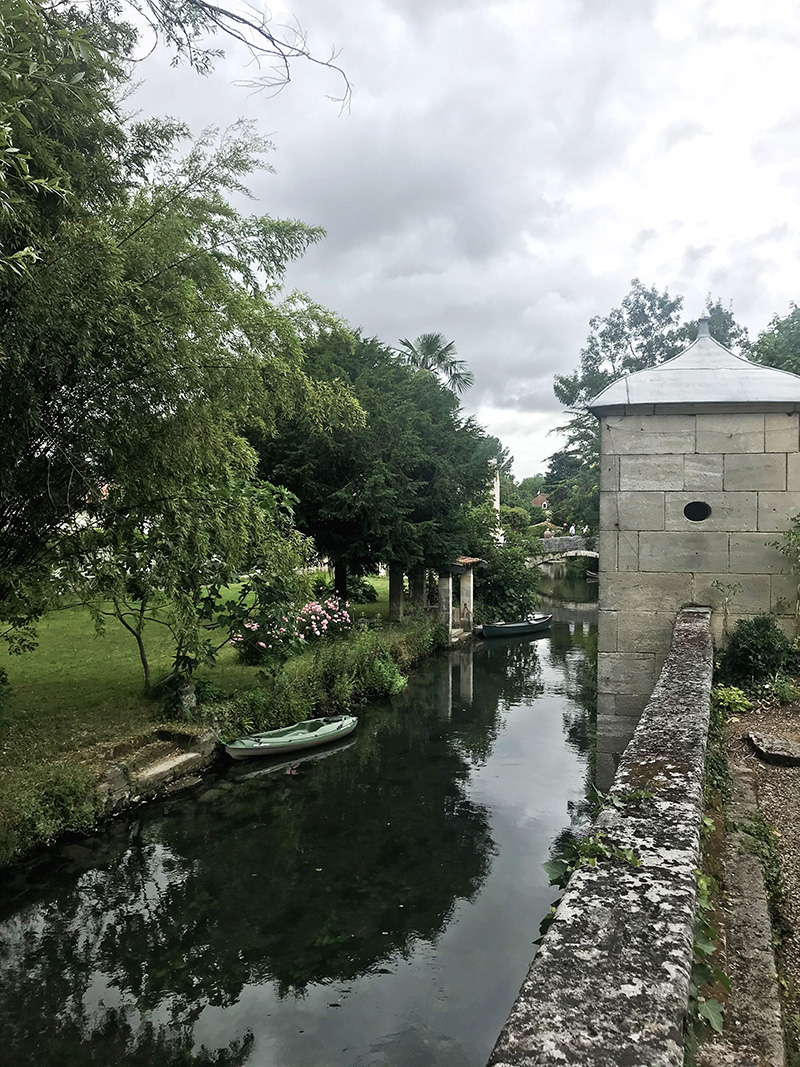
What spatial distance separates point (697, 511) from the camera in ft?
19.7

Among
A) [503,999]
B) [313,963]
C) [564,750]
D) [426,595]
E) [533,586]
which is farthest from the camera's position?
[533,586]

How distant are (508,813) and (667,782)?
6580 millimetres

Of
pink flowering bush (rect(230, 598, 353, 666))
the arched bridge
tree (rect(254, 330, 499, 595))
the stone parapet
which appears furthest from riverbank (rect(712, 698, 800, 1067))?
the arched bridge

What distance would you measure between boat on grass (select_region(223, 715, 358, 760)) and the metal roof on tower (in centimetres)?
675

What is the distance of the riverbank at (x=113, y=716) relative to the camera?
7.16 metres

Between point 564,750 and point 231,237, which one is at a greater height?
point 231,237

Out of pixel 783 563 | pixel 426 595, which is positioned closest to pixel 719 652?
pixel 783 563

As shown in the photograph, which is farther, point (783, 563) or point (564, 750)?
point (564, 750)

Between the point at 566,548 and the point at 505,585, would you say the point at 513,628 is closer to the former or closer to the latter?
the point at 505,585

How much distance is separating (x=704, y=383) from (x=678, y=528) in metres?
1.32

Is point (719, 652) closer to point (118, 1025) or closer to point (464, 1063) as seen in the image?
point (464, 1063)

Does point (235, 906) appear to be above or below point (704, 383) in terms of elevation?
below

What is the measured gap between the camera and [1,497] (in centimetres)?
588

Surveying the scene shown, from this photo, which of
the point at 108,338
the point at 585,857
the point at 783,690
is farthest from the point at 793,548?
the point at 108,338
